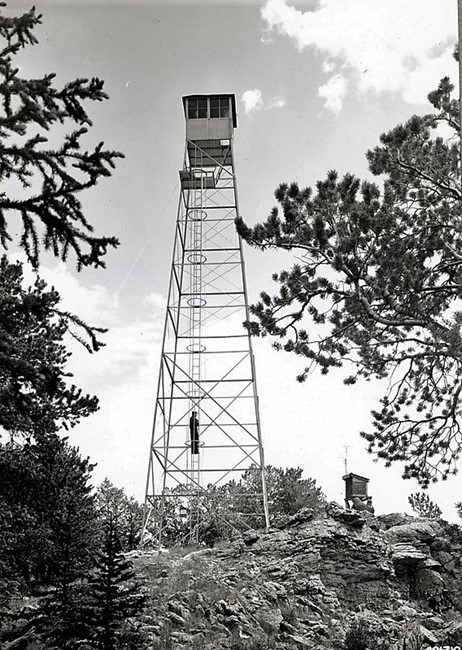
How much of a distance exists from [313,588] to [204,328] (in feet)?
23.0

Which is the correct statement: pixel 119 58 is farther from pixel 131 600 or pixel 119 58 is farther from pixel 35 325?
pixel 131 600

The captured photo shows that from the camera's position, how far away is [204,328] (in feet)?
57.4

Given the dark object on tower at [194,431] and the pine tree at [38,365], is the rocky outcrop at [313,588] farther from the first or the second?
the pine tree at [38,365]

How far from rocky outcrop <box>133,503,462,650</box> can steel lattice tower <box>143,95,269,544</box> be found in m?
1.63

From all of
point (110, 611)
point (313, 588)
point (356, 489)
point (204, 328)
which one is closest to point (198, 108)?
point (204, 328)

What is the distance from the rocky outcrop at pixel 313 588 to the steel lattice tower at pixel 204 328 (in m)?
1.63

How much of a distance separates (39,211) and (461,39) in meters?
4.03

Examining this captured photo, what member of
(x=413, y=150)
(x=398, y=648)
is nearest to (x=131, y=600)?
Result: (x=398, y=648)

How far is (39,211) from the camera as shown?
20.4 ft

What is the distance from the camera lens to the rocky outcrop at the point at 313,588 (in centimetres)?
1094

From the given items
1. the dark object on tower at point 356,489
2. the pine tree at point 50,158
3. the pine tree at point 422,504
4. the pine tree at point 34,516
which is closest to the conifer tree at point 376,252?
the pine tree at point 50,158

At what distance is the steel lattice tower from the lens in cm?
1619

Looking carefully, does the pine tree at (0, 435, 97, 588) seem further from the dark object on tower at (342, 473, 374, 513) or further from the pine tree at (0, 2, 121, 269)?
the dark object on tower at (342, 473, 374, 513)

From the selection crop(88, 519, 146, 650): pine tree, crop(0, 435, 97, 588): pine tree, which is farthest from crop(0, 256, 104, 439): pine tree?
crop(88, 519, 146, 650): pine tree
